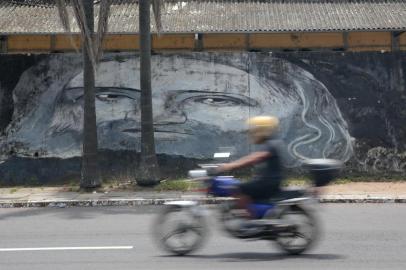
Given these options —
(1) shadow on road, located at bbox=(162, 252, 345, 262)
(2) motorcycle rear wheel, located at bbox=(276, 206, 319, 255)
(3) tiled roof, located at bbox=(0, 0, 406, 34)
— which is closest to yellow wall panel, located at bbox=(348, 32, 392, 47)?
(3) tiled roof, located at bbox=(0, 0, 406, 34)

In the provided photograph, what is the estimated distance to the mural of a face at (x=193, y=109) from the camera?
1434 cm

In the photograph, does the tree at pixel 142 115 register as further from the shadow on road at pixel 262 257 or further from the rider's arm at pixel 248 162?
the rider's arm at pixel 248 162

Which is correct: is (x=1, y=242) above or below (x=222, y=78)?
below

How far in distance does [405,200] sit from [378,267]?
583 cm

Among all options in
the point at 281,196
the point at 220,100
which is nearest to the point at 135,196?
the point at 220,100

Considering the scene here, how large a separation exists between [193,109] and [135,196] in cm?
284

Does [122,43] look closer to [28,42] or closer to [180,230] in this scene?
[28,42]

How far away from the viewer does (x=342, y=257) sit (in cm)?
702

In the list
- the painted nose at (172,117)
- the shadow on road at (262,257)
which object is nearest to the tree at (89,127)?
the painted nose at (172,117)

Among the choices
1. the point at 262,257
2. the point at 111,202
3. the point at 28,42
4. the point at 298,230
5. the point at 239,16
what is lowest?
the point at 262,257

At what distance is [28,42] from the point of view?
20531 millimetres

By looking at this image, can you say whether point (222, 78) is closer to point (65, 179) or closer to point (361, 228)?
point (65, 179)

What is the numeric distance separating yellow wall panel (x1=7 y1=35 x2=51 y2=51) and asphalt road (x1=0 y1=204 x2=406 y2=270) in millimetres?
10720

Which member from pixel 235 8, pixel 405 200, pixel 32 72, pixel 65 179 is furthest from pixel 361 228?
pixel 235 8
